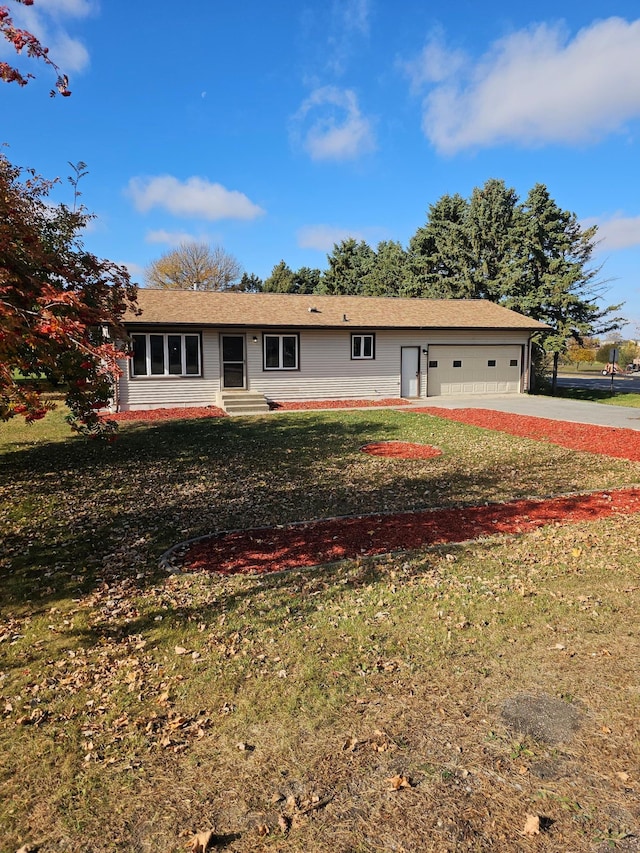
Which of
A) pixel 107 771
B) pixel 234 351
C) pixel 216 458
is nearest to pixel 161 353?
pixel 234 351

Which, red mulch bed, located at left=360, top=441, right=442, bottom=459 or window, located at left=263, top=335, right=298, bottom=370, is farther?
window, located at left=263, top=335, right=298, bottom=370

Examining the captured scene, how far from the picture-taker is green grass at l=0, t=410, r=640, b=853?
2408mm

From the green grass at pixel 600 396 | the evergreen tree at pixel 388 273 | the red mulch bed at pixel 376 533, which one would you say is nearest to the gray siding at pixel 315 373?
the green grass at pixel 600 396

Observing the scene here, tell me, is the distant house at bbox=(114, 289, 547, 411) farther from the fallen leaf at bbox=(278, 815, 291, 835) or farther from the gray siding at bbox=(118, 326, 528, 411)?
the fallen leaf at bbox=(278, 815, 291, 835)

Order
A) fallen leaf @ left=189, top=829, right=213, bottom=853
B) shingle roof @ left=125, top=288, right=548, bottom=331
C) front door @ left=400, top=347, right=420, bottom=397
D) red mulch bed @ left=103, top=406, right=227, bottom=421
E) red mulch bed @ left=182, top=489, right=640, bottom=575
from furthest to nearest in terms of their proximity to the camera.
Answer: front door @ left=400, top=347, right=420, bottom=397, shingle roof @ left=125, top=288, right=548, bottom=331, red mulch bed @ left=103, top=406, right=227, bottom=421, red mulch bed @ left=182, top=489, right=640, bottom=575, fallen leaf @ left=189, top=829, right=213, bottom=853

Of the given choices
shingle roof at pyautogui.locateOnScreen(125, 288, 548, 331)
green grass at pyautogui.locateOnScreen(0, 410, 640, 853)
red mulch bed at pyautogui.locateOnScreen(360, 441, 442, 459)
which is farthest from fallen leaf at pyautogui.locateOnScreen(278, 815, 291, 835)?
shingle roof at pyautogui.locateOnScreen(125, 288, 548, 331)

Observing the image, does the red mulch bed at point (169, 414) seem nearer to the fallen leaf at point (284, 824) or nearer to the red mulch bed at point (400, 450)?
the red mulch bed at point (400, 450)

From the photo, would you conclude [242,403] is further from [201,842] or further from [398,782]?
[201,842]

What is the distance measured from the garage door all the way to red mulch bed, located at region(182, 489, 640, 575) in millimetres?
15249

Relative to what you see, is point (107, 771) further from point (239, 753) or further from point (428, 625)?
point (428, 625)

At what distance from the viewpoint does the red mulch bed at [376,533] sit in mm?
5492

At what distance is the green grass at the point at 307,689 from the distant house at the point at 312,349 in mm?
11836

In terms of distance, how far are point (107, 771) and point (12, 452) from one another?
1012 centimetres

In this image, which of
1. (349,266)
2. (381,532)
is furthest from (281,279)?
(381,532)
